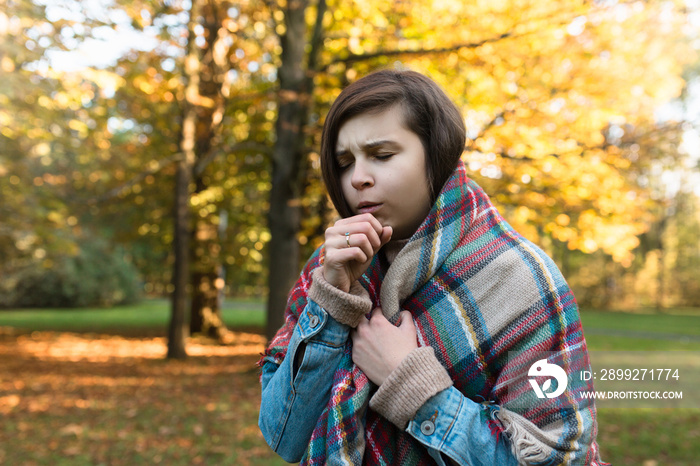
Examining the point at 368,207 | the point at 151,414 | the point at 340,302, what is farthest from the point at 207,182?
the point at 340,302

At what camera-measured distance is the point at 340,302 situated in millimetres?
1294

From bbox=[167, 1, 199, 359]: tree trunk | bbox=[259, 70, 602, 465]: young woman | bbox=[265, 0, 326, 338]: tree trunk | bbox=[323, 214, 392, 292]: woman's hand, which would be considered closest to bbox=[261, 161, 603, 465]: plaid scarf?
bbox=[259, 70, 602, 465]: young woman

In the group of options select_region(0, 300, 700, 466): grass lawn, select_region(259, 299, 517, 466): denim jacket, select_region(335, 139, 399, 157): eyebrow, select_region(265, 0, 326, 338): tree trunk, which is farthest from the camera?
select_region(265, 0, 326, 338): tree trunk

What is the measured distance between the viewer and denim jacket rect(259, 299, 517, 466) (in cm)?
124

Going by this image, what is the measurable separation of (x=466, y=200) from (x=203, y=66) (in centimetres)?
966

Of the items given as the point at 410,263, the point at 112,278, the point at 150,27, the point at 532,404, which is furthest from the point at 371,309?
the point at 112,278

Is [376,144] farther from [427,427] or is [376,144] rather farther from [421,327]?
[427,427]

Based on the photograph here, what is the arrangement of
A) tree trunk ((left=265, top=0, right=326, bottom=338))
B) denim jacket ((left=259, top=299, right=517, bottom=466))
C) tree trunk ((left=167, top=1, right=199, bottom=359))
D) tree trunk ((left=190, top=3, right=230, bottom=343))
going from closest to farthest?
denim jacket ((left=259, top=299, right=517, bottom=466)) → tree trunk ((left=265, top=0, right=326, bottom=338)) → tree trunk ((left=167, top=1, right=199, bottom=359)) → tree trunk ((left=190, top=3, right=230, bottom=343))

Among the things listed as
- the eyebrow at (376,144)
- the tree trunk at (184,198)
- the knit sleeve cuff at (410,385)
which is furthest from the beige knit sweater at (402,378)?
the tree trunk at (184,198)

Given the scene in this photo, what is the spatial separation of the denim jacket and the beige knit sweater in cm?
2

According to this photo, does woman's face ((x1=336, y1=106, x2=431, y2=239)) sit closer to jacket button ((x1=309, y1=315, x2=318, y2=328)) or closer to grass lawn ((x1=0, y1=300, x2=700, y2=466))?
jacket button ((x1=309, y1=315, x2=318, y2=328))

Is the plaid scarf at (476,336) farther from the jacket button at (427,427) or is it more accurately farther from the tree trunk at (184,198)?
the tree trunk at (184,198)

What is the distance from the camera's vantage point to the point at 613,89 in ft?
21.2

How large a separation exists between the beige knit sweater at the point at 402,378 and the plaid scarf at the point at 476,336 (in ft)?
0.21
